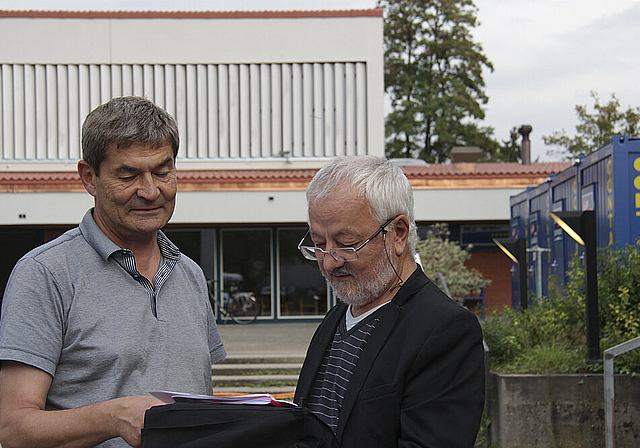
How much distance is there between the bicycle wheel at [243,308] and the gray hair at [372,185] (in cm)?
1818

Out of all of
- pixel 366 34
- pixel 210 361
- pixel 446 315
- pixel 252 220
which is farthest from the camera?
pixel 366 34

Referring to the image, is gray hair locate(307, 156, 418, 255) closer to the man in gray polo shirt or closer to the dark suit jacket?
the dark suit jacket

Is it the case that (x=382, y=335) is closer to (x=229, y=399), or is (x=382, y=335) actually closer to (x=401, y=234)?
(x=401, y=234)

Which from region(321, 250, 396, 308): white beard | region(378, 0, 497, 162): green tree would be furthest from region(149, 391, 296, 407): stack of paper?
region(378, 0, 497, 162): green tree

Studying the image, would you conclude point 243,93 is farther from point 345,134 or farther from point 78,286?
point 78,286

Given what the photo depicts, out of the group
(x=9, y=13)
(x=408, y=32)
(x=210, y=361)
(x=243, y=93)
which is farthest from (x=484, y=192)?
(x=408, y=32)

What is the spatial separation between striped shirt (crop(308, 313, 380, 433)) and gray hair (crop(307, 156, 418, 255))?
33cm

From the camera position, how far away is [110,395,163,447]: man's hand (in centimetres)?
202

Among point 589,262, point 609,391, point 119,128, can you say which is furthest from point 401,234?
point 589,262

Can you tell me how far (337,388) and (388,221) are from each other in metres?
0.52

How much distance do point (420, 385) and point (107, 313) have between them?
38.7 inches

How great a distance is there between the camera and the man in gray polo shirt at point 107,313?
6.87ft

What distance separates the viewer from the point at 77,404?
226cm

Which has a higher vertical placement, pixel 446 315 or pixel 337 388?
pixel 446 315
